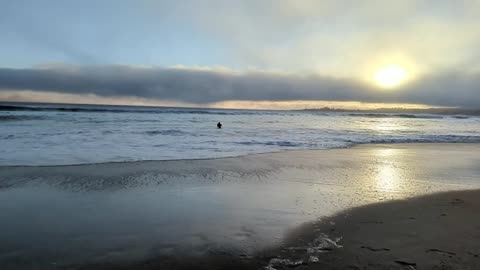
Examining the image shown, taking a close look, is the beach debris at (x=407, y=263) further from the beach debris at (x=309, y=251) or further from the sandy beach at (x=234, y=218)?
the beach debris at (x=309, y=251)

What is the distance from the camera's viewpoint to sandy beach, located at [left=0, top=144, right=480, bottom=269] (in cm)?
→ 385

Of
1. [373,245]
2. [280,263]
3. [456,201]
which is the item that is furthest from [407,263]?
[456,201]

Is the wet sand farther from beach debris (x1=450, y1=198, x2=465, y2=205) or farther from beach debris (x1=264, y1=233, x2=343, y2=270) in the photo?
beach debris (x1=450, y1=198, x2=465, y2=205)

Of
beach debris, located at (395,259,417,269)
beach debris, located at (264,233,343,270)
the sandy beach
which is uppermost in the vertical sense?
beach debris, located at (395,259,417,269)

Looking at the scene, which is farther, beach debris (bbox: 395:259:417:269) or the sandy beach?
the sandy beach

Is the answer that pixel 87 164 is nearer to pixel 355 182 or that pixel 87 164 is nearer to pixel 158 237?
pixel 158 237

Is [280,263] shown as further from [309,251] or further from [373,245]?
[373,245]

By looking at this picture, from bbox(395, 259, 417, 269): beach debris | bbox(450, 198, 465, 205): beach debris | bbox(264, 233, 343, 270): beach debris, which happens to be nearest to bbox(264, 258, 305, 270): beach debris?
bbox(264, 233, 343, 270): beach debris

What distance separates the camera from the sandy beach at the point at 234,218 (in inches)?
151

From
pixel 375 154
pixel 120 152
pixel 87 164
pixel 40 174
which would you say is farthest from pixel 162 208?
pixel 375 154

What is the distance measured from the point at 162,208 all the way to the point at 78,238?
1600mm

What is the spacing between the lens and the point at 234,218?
530 cm

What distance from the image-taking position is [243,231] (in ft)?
15.5

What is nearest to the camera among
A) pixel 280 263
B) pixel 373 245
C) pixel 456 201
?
pixel 280 263
